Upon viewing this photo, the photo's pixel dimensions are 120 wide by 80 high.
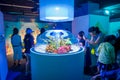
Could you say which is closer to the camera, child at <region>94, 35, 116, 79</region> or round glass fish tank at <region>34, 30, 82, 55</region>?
round glass fish tank at <region>34, 30, 82, 55</region>

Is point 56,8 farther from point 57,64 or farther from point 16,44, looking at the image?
point 16,44

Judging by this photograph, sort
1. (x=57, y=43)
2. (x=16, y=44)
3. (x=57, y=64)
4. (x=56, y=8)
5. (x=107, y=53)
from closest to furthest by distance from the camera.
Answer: (x=56, y=8) < (x=57, y=64) < (x=107, y=53) < (x=57, y=43) < (x=16, y=44)

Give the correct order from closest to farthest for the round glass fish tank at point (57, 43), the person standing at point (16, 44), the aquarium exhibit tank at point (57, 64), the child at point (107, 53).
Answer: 1. the aquarium exhibit tank at point (57, 64)
2. the round glass fish tank at point (57, 43)
3. the child at point (107, 53)
4. the person standing at point (16, 44)

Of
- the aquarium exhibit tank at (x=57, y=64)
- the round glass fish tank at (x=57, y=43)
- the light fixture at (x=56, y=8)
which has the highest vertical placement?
the light fixture at (x=56, y=8)

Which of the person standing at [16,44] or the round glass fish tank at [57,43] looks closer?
the round glass fish tank at [57,43]

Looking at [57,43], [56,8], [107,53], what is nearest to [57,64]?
[57,43]

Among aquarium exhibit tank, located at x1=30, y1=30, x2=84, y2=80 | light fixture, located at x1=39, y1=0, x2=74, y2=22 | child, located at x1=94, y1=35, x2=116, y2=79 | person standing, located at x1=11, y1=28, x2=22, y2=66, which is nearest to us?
light fixture, located at x1=39, y1=0, x2=74, y2=22

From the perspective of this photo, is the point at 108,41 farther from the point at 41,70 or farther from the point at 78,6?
the point at 78,6

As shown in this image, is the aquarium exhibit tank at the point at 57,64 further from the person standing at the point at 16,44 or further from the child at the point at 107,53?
the person standing at the point at 16,44

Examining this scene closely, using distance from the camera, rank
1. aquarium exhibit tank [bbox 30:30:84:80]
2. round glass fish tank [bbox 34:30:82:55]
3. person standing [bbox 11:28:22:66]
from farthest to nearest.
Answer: person standing [bbox 11:28:22:66] < round glass fish tank [bbox 34:30:82:55] < aquarium exhibit tank [bbox 30:30:84:80]

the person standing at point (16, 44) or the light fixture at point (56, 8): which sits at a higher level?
the light fixture at point (56, 8)

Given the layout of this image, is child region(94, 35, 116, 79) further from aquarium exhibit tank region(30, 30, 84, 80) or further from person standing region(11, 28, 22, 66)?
person standing region(11, 28, 22, 66)

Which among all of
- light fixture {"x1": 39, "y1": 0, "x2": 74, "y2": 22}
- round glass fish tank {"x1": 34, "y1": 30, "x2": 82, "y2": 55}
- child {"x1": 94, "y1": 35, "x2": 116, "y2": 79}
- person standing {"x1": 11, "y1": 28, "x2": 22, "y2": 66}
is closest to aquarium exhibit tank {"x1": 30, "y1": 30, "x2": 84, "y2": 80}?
round glass fish tank {"x1": 34, "y1": 30, "x2": 82, "y2": 55}

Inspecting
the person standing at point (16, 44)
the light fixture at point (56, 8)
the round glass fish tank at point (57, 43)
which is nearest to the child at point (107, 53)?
the round glass fish tank at point (57, 43)
